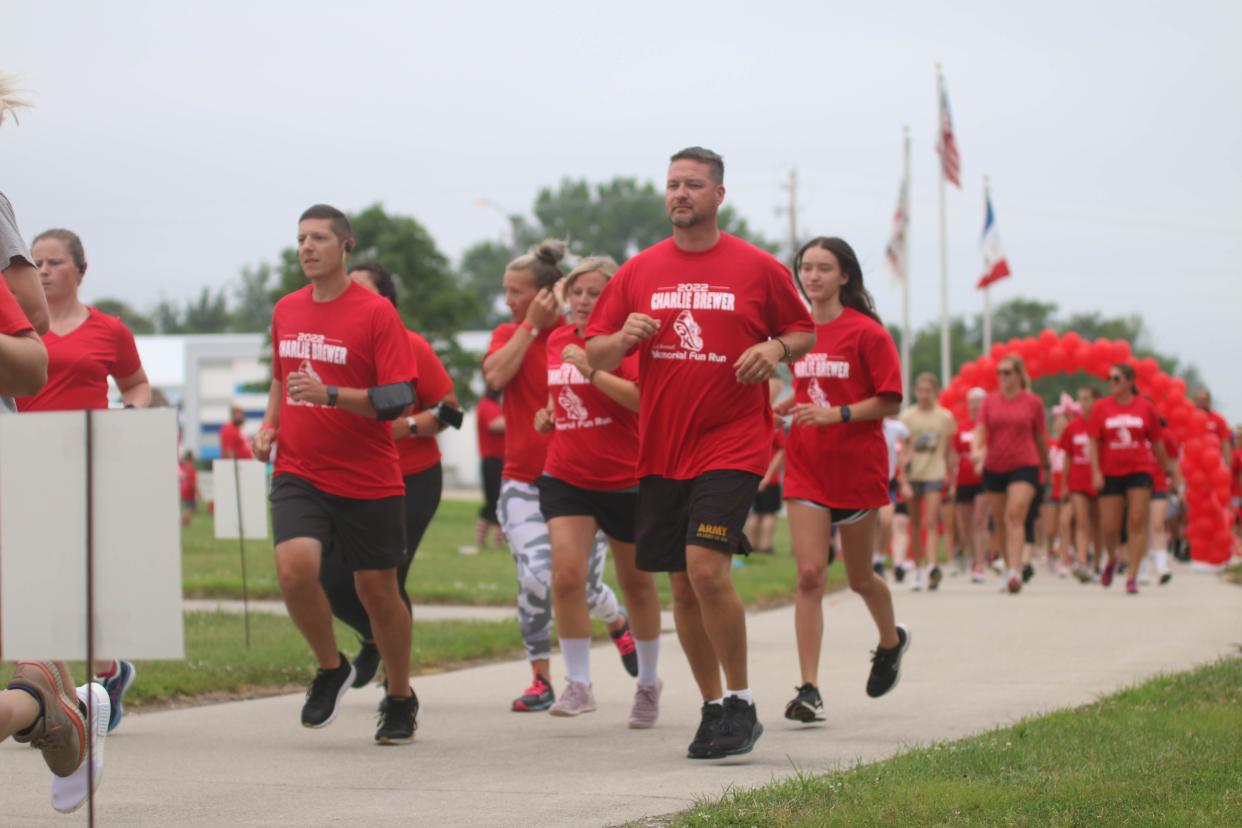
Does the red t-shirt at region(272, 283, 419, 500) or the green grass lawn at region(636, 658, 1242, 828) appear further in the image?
the red t-shirt at region(272, 283, 419, 500)

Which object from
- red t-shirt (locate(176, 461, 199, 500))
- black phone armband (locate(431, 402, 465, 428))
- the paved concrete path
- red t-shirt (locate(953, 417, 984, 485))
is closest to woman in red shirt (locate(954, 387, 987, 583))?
red t-shirt (locate(953, 417, 984, 485))

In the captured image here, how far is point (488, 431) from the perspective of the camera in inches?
819

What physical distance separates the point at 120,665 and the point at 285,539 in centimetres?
112

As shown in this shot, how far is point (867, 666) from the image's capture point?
429 inches

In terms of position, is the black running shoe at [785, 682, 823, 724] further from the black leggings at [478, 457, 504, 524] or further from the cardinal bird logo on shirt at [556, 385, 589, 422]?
the black leggings at [478, 457, 504, 524]

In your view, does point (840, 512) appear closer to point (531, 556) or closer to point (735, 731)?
point (531, 556)

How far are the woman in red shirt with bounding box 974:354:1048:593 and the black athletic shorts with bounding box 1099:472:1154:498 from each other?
0.72 meters

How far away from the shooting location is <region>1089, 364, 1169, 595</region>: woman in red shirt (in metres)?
17.2

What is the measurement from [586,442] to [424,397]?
86 cm

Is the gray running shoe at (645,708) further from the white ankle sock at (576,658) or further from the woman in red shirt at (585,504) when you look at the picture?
the white ankle sock at (576,658)

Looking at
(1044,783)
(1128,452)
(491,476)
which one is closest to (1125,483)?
(1128,452)

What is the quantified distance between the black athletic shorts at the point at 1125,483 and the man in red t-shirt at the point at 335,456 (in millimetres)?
11193

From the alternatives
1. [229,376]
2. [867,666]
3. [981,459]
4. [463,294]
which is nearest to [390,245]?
[463,294]

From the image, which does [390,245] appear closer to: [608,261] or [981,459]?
[981,459]
